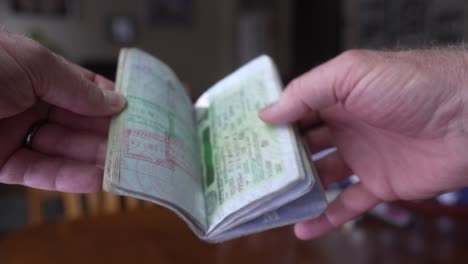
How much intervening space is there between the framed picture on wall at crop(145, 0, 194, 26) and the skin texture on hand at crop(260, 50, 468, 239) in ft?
9.00

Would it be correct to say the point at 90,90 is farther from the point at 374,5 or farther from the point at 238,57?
the point at 238,57

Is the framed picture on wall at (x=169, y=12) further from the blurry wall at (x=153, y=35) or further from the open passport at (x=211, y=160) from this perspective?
the open passport at (x=211, y=160)

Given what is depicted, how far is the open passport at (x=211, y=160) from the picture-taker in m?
0.45

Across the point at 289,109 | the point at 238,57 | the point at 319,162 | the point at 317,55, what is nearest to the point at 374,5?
the point at 317,55

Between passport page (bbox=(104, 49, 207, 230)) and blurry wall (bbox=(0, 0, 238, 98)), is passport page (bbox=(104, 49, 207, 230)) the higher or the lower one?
the higher one

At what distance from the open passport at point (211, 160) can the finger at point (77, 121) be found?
0.08m

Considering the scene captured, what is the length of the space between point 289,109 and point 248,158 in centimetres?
10

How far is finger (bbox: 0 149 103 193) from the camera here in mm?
533

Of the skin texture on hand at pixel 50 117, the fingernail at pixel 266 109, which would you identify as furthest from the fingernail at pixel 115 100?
the fingernail at pixel 266 109

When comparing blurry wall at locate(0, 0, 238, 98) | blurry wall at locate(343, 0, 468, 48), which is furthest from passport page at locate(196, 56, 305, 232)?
blurry wall at locate(0, 0, 238, 98)

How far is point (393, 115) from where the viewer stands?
54 cm

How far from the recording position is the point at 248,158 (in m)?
0.51

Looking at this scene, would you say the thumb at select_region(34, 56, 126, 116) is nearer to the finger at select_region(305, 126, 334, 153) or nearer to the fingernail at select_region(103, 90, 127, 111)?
the fingernail at select_region(103, 90, 127, 111)

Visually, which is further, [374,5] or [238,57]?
[238,57]
